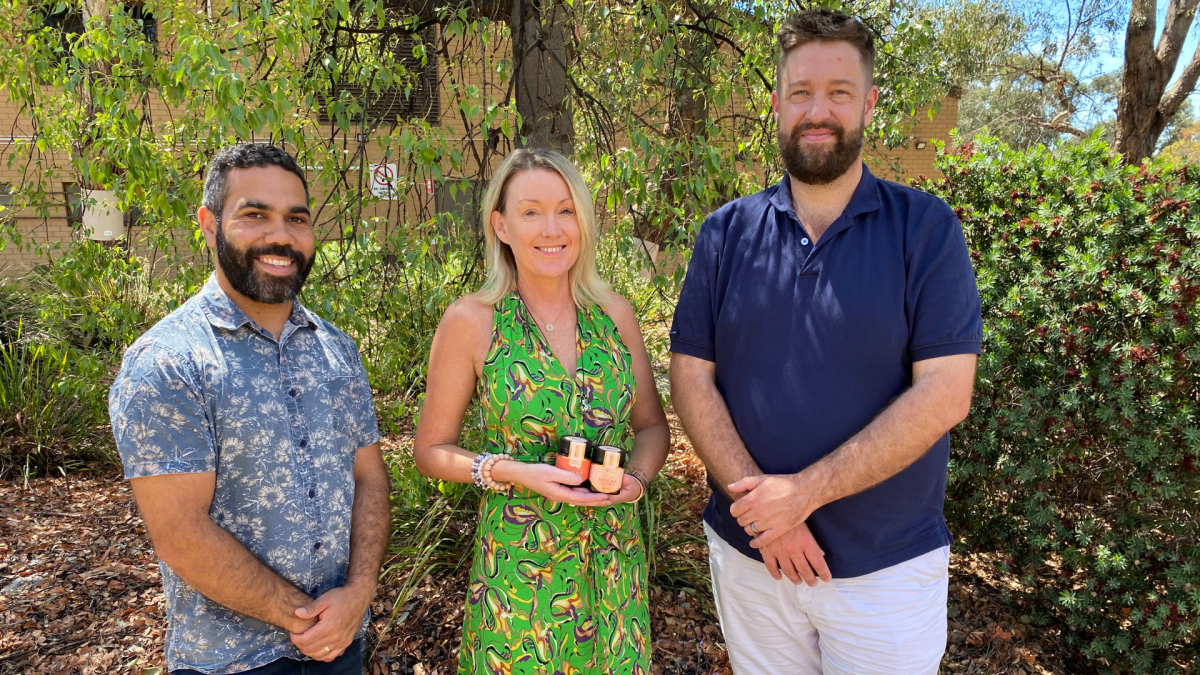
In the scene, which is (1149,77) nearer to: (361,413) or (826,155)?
(826,155)

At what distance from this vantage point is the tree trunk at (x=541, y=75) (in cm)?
354

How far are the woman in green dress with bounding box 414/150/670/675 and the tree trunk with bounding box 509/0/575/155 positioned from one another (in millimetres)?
1273

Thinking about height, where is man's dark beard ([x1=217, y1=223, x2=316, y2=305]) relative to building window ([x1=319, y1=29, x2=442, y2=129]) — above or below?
below

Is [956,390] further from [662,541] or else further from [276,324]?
[662,541]

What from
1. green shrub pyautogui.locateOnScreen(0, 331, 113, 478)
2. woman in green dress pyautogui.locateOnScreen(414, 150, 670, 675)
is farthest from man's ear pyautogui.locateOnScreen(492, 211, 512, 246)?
green shrub pyautogui.locateOnScreen(0, 331, 113, 478)

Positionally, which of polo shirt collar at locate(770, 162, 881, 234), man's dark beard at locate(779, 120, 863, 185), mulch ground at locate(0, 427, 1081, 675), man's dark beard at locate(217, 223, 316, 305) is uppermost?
man's dark beard at locate(779, 120, 863, 185)

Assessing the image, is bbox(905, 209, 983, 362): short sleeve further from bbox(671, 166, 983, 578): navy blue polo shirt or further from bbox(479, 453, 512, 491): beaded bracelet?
bbox(479, 453, 512, 491): beaded bracelet

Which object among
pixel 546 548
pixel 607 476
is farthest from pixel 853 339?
pixel 546 548

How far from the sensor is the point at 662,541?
392 cm

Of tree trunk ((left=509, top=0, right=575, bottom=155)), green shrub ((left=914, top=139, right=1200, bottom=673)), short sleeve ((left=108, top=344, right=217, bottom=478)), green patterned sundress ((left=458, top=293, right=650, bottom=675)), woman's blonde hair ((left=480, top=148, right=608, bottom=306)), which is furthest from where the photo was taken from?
tree trunk ((left=509, top=0, right=575, bottom=155))

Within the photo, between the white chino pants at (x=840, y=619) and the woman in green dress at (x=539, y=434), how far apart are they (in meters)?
0.33

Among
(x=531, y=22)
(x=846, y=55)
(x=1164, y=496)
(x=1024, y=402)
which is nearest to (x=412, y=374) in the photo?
(x=531, y=22)

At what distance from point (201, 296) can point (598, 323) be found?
110cm

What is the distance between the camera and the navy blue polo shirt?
2107 millimetres
